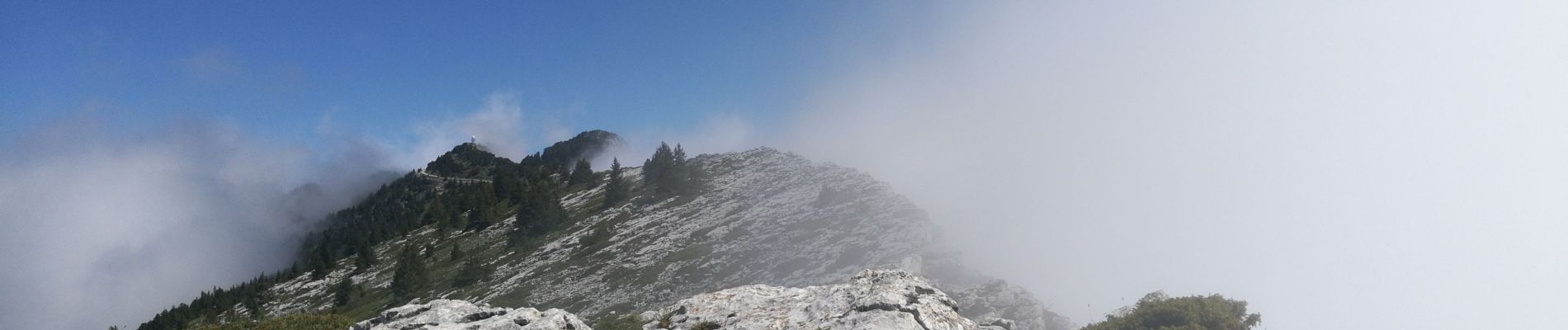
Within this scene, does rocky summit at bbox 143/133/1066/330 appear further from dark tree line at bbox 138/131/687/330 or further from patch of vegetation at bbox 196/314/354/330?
patch of vegetation at bbox 196/314/354/330

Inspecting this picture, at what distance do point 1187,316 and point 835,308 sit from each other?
2311cm

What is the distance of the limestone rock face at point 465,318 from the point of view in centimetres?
1525

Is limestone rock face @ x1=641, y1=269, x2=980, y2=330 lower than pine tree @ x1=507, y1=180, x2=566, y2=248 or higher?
lower

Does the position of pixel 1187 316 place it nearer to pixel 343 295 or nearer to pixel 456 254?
pixel 456 254

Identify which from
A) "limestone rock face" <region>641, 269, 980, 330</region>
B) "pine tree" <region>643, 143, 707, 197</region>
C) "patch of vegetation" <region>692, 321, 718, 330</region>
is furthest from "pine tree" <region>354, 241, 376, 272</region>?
"patch of vegetation" <region>692, 321, 718, 330</region>

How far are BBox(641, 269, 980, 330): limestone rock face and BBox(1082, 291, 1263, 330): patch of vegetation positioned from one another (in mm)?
18851

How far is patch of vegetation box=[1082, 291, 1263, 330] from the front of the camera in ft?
94.5

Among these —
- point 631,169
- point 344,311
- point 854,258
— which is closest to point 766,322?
point 854,258

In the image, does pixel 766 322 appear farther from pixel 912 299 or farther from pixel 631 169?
pixel 631 169

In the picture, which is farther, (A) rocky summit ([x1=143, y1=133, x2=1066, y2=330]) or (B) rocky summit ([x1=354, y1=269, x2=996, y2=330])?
(A) rocky summit ([x1=143, y1=133, x2=1066, y2=330])

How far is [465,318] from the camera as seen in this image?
16.0 metres

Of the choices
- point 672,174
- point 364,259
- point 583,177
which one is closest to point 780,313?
point 672,174

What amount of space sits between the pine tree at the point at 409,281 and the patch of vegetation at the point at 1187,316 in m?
70.9

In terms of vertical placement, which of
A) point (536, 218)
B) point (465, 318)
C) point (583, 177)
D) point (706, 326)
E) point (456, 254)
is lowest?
point (706, 326)
